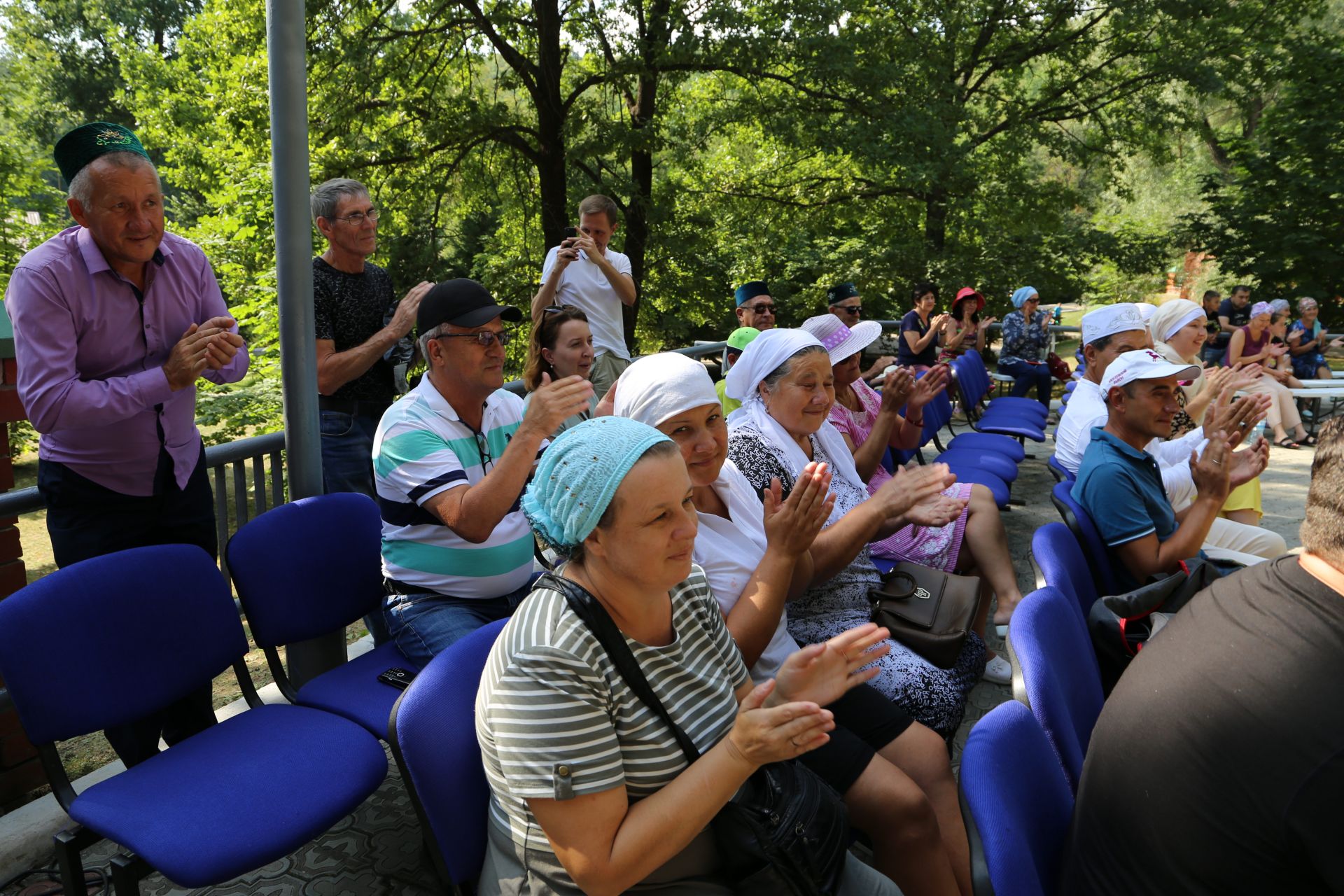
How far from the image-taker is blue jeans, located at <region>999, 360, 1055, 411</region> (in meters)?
Result: 9.91

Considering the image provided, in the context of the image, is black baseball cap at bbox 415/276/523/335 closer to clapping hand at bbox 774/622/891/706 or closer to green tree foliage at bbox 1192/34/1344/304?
clapping hand at bbox 774/622/891/706

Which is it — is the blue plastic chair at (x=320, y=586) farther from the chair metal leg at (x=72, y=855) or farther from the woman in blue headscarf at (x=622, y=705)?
the woman in blue headscarf at (x=622, y=705)

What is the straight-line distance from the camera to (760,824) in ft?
5.25

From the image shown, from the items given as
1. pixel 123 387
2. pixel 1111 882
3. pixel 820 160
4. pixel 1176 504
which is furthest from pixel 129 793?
pixel 820 160

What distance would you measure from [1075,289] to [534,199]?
8995 mm

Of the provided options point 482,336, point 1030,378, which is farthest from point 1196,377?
point 1030,378

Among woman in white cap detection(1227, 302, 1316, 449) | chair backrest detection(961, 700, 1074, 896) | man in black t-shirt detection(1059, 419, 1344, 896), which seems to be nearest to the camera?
man in black t-shirt detection(1059, 419, 1344, 896)

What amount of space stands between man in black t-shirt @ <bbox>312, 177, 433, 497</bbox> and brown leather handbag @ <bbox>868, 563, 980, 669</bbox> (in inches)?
83.5

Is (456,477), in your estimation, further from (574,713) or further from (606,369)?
(606,369)

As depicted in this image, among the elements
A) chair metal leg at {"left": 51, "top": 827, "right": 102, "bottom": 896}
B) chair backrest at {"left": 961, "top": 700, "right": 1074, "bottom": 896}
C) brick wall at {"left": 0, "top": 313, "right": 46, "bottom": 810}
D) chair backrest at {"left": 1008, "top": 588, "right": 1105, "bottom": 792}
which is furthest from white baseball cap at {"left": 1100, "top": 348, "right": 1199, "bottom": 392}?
brick wall at {"left": 0, "top": 313, "right": 46, "bottom": 810}

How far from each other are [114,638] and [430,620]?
812mm

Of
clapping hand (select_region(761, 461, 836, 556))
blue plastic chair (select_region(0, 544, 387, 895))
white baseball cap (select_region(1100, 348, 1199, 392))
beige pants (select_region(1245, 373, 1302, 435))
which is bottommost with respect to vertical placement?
beige pants (select_region(1245, 373, 1302, 435))

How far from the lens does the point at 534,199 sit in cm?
1018

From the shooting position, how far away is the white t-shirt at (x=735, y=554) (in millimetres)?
2340
